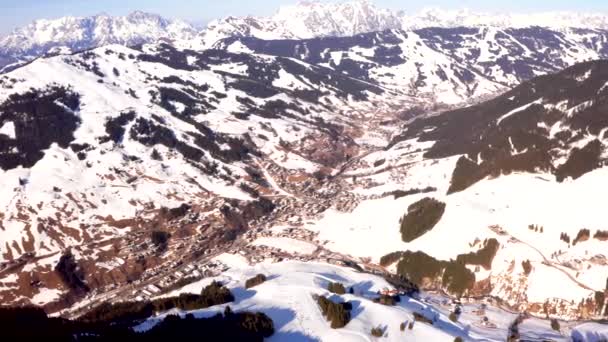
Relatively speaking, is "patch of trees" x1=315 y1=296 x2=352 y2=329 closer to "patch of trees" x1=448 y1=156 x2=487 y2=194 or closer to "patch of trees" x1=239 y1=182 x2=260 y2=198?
"patch of trees" x1=448 y1=156 x2=487 y2=194

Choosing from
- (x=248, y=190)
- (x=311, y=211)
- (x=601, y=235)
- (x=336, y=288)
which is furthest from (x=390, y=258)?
(x=248, y=190)

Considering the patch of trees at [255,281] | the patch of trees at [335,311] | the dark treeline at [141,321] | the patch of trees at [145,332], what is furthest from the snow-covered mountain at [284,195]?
the patch of trees at [145,332]

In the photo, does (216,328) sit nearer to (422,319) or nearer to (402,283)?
(422,319)

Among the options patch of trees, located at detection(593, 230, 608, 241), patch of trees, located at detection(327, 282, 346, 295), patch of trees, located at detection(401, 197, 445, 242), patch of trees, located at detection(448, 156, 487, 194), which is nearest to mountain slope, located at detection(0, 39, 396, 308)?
patch of trees, located at detection(401, 197, 445, 242)

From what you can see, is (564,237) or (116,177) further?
(116,177)

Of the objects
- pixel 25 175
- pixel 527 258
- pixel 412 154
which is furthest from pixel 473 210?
pixel 25 175

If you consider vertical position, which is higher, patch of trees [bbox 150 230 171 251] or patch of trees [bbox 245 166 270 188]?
patch of trees [bbox 245 166 270 188]
